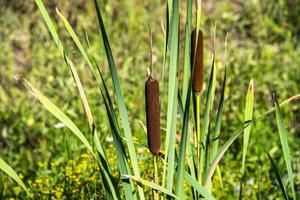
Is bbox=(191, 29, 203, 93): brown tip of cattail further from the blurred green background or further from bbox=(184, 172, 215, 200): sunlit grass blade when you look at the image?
the blurred green background

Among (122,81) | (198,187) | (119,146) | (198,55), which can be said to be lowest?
(198,187)

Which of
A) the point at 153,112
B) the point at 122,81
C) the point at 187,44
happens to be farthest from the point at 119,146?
the point at 122,81

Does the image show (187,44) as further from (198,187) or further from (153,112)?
(198,187)

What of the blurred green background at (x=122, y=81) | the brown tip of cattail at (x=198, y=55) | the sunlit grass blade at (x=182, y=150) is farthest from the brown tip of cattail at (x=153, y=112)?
the blurred green background at (x=122, y=81)

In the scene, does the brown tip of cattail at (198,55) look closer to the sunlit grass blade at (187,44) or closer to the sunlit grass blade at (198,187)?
the sunlit grass blade at (187,44)

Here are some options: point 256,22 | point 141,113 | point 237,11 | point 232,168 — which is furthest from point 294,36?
point 232,168

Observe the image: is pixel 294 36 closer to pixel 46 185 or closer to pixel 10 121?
pixel 10 121
